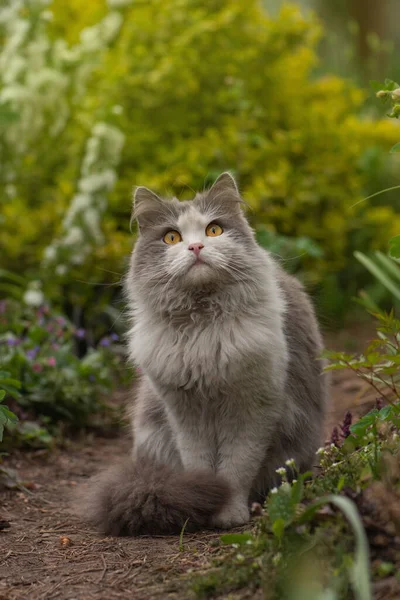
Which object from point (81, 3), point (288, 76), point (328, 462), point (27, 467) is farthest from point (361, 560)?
point (81, 3)

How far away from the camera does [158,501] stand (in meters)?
2.66

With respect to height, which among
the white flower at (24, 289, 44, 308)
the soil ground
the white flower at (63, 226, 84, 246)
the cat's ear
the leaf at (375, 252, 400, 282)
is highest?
the cat's ear

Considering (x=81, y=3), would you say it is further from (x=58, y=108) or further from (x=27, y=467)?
(x=27, y=467)

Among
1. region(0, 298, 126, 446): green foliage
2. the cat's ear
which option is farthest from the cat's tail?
region(0, 298, 126, 446): green foliage

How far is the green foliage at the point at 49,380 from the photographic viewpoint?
13.3 feet

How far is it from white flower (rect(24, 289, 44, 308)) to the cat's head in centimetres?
221

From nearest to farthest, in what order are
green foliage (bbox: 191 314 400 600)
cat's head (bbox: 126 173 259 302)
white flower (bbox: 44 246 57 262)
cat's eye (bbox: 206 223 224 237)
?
1. green foliage (bbox: 191 314 400 600)
2. cat's head (bbox: 126 173 259 302)
3. cat's eye (bbox: 206 223 224 237)
4. white flower (bbox: 44 246 57 262)

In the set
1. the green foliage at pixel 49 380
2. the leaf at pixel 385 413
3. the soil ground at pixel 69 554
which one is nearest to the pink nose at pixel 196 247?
the leaf at pixel 385 413

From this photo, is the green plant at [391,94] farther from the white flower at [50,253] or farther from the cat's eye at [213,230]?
the white flower at [50,253]

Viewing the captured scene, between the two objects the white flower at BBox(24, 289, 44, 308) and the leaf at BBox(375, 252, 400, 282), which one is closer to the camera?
the leaf at BBox(375, 252, 400, 282)

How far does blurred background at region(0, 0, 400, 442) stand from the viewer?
5.44 metres

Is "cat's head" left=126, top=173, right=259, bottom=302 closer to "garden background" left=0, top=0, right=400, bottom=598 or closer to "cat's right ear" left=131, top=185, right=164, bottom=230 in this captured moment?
"cat's right ear" left=131, top=185, right=164, bottom=230

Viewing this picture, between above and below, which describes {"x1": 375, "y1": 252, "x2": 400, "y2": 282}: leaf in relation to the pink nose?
below

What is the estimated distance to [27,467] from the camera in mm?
3805
